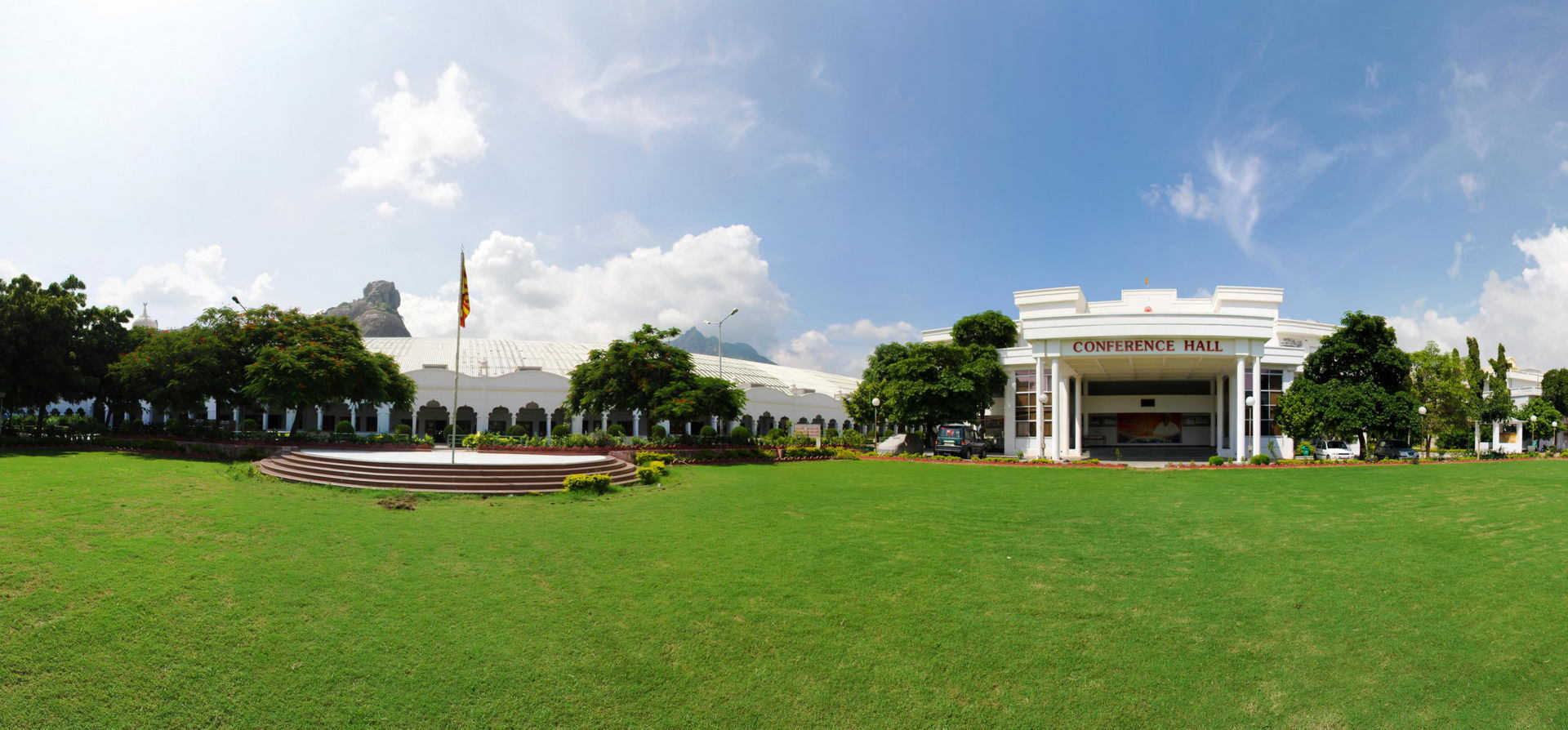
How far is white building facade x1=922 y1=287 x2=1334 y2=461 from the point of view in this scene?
28703 mm

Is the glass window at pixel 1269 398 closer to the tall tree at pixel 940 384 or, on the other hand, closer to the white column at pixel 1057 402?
the white column at pixel 1057 402

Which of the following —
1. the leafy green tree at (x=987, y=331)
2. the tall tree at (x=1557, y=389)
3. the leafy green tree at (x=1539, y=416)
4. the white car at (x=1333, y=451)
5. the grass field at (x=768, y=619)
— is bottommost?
the white car at (x=1333, y=451)

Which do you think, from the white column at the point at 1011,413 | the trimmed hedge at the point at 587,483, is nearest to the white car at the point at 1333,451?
the white column at the point at 1011,413

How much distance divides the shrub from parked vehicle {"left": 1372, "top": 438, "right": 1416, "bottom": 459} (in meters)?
31.5

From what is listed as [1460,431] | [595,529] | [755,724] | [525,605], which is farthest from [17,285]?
[1460,431]

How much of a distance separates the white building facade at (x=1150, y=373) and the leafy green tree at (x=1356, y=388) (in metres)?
1.77

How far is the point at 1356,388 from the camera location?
86.1 ft

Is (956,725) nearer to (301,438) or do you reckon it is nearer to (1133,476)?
(1133,476)

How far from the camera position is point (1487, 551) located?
8898 mm

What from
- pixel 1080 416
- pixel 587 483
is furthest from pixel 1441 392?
pixel 587 483

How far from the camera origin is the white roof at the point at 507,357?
143ft

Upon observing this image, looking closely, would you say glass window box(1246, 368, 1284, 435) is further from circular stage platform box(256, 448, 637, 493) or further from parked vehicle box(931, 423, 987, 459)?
circular stage platform box(256, 448, 637, 493)

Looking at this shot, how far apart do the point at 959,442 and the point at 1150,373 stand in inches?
601

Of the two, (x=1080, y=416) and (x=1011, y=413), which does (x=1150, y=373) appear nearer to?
(x=1080, y=416)
